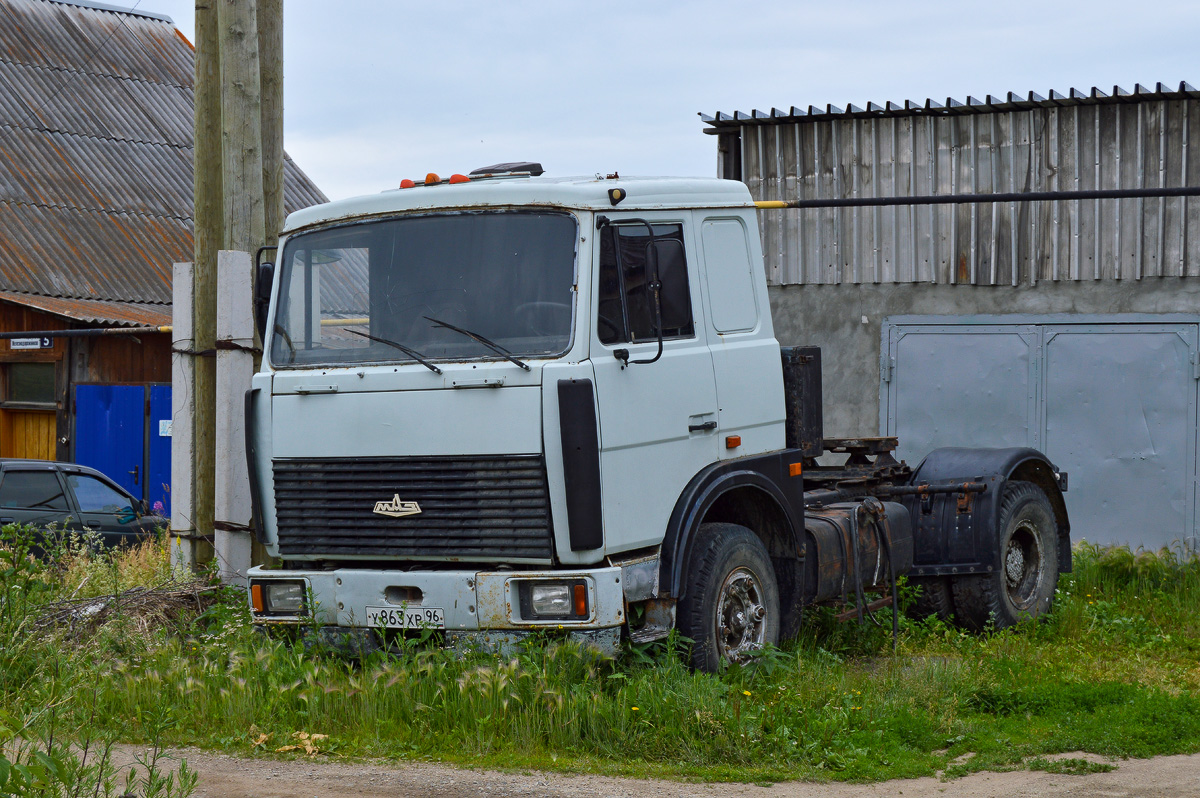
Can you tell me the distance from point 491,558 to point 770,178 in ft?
27.6

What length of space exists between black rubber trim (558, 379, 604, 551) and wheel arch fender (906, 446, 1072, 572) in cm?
415

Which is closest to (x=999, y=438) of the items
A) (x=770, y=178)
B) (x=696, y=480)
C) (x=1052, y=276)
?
(x=1052, y=276)

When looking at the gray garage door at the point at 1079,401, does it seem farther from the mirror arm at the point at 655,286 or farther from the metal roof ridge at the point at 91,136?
the metal roof ridge at the point at 91,136

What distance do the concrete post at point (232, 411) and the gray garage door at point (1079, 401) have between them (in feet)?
22.3

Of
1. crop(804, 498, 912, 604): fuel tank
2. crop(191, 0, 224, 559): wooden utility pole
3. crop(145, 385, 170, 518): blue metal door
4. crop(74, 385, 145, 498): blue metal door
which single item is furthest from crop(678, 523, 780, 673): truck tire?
crop(74, 385, 145, 498): blue metal door

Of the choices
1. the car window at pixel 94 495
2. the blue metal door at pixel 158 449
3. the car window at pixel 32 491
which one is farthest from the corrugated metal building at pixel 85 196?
the car window at pixel 32 491

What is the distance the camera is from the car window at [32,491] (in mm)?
13781

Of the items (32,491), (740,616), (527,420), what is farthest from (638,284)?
(32,491)

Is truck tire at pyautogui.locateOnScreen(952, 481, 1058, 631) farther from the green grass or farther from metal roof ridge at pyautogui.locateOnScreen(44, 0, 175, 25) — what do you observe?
metal roof ridge at pyautogui.locateOnScreen(44, 0, 175, 25)

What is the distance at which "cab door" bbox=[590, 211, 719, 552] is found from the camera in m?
6.69

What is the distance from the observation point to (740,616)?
→ 7504mm

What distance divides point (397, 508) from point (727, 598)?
6.28 ft

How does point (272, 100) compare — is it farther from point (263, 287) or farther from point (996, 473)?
point (996, 473)

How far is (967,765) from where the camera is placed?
6207 mm
